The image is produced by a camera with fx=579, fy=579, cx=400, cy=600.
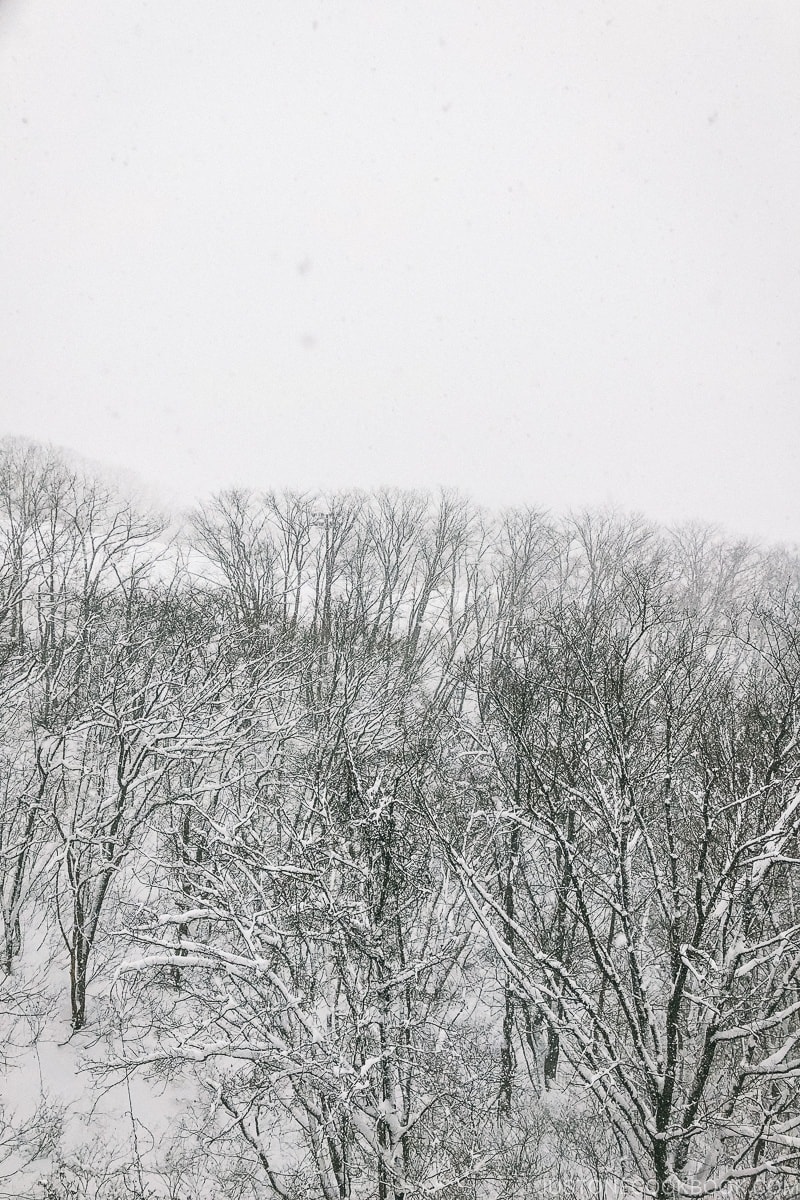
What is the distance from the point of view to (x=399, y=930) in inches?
356

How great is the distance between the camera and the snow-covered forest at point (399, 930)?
738 cm

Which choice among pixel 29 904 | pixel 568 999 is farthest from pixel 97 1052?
pixel 568 999

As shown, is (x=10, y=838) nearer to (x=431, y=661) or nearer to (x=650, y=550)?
(x=431, y=661)

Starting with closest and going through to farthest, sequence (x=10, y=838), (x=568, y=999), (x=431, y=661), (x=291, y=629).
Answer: (x=568, y=999), (x=10, y=838), (x=291, y=629), (x=431, y=661)

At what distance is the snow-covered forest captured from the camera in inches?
290

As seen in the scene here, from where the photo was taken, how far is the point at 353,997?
8.70 meters

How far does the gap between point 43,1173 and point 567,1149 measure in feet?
33.1

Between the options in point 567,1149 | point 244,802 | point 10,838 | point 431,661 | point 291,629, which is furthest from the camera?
point 431,661

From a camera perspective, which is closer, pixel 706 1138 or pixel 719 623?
pixel 706 1138

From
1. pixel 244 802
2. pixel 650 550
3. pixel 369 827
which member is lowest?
pixel 244 802

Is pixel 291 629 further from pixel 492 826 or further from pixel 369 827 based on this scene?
pixel 369 827

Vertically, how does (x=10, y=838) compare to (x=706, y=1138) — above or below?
above

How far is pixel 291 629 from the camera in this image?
24.2 metres

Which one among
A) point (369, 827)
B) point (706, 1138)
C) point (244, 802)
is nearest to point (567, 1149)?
point (706, 1138)
